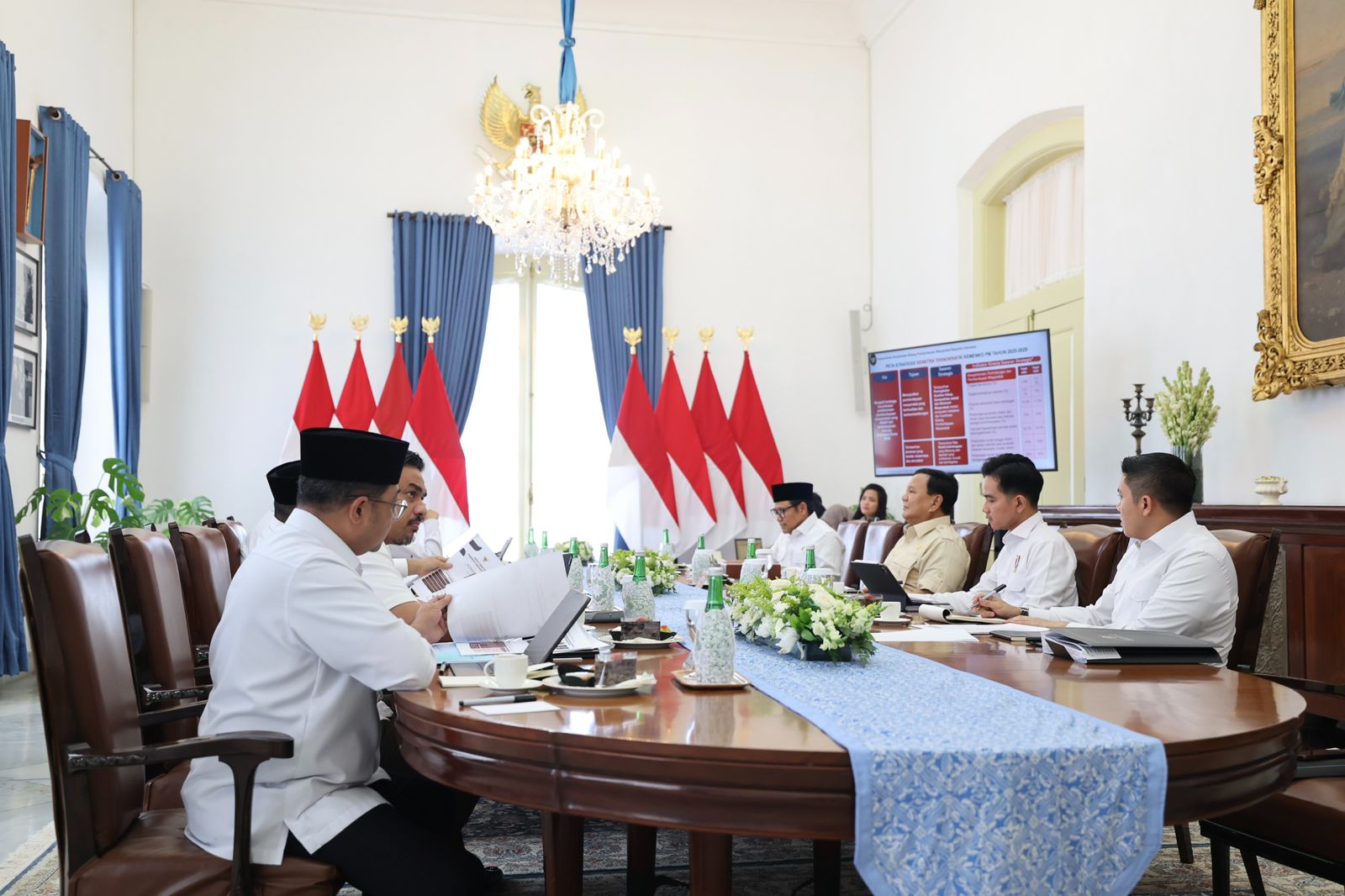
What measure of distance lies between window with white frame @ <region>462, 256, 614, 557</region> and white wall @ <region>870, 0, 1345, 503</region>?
279cm

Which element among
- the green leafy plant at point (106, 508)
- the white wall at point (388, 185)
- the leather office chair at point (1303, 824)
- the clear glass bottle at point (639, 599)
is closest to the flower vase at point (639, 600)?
the clear glass bottle at point (639, 599)

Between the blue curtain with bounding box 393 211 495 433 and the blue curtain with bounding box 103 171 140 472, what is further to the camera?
the blue curtain with bounding box 393 211 495 433

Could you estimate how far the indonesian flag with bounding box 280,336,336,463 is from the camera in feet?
25.8

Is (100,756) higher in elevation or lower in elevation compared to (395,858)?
higher

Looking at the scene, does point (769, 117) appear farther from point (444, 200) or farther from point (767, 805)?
point (767, 805)

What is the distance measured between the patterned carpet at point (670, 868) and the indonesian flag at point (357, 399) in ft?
15.7

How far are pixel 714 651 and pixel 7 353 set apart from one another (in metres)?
4.86

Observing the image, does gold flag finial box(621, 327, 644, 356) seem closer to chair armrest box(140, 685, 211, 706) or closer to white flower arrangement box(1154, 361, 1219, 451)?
white flower arrangement box(1154, 361, 1219, 451)

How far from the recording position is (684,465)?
834 centimetres

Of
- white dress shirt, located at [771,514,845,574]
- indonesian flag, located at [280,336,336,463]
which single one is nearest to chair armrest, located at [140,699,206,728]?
white dress shirt, located at [771,514,845,574]

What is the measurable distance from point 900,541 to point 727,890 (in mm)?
3315

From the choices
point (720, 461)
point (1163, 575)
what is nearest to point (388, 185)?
point (720, 461)

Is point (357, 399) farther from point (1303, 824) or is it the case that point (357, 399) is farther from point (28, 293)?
point (1303, 824)

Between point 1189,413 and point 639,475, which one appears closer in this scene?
point 1189,413
